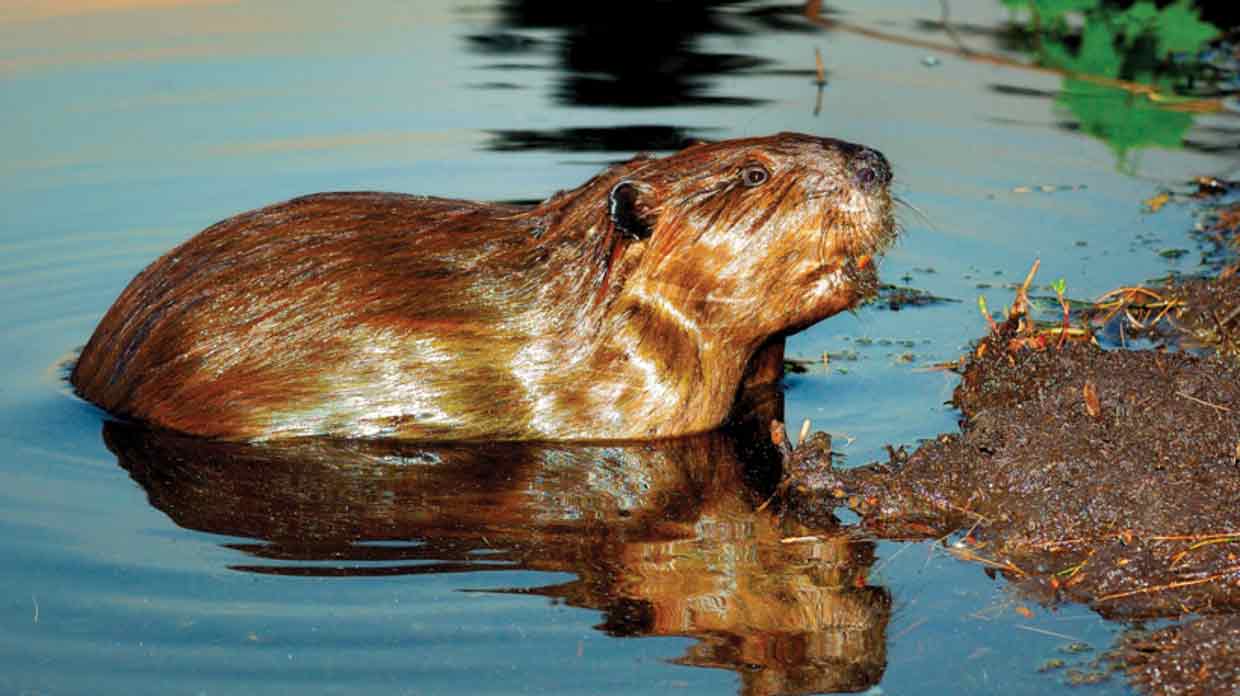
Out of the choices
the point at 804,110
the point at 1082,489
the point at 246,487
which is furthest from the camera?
the point at 804,110

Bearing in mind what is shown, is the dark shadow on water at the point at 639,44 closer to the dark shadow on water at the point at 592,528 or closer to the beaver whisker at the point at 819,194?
the beaver whisker at the point at 819,194

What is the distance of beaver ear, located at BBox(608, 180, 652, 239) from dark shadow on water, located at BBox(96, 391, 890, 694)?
0.66 meters

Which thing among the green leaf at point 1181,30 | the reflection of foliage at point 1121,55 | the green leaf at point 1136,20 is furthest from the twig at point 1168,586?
the green leaf at point 1136,20

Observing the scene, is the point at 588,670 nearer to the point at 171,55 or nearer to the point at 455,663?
the point at 455,663

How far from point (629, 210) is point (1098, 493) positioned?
5.14 ft

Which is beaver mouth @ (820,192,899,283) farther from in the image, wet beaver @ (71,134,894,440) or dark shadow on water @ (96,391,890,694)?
dark shadow on water @ (96,391,890,694)

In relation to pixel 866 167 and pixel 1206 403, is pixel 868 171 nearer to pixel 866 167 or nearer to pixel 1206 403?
pixel 866 167

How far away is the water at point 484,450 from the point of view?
3.86 metres

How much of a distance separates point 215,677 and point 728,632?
1128 millimetres

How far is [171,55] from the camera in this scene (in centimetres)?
1019

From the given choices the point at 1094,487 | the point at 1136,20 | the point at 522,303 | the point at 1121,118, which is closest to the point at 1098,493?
the point at 1094,487

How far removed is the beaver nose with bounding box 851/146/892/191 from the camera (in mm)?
4992

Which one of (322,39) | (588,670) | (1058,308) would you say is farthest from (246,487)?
(322,39)

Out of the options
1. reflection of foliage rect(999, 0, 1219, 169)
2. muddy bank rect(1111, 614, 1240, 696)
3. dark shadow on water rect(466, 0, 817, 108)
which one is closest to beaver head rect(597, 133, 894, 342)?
muddy bank rect(1111, 614, 1240, 696)
